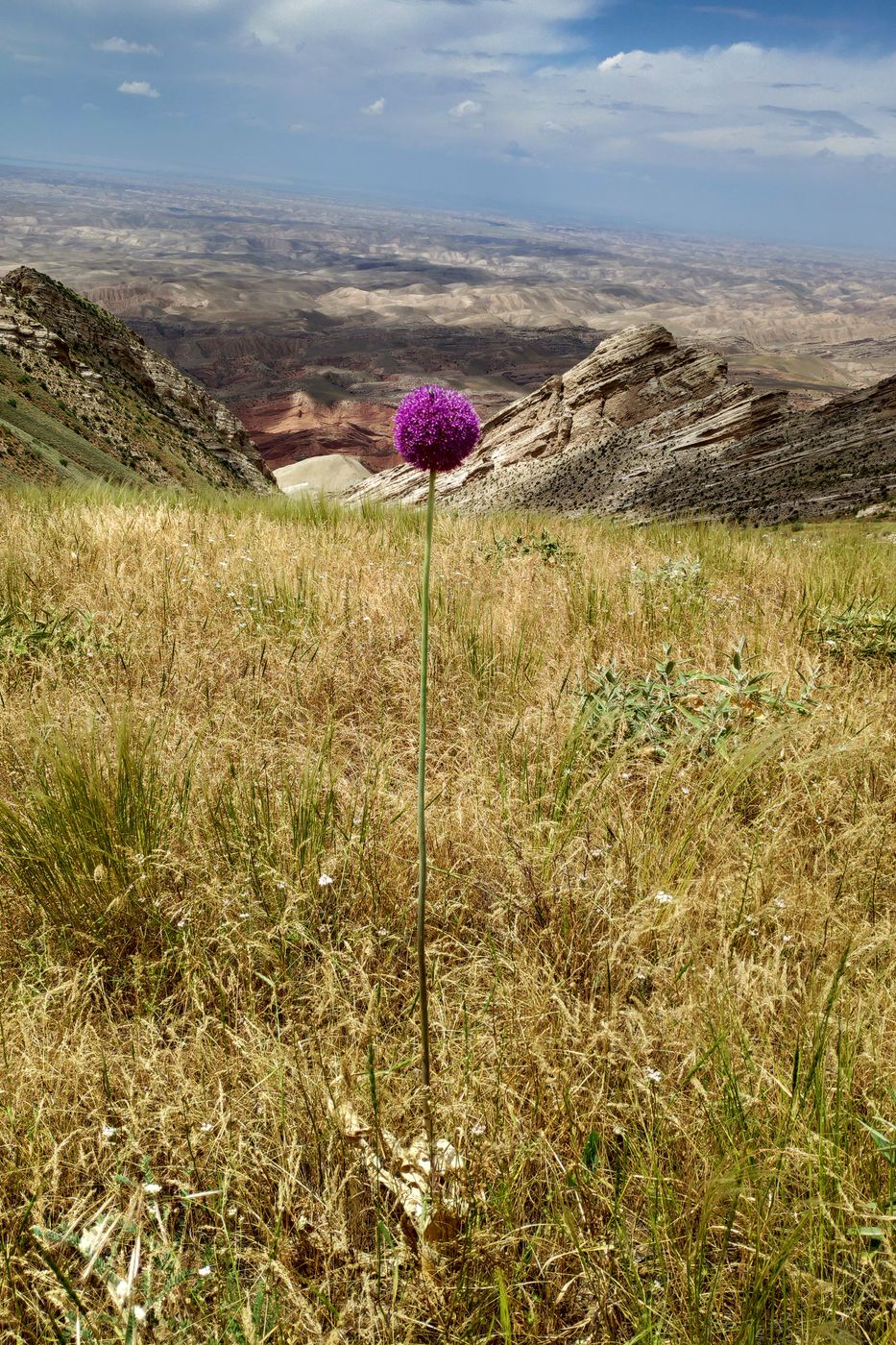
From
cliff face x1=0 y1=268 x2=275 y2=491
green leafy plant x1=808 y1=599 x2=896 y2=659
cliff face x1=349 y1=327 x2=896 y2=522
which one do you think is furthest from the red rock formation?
green leafy plant x1=808 y1=599 x2=896 y2=659

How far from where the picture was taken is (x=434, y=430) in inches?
62.7

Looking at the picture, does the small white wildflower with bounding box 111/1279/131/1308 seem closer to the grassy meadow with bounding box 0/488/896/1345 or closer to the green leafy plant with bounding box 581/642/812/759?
the grassy meadow with bounding box 0/488/896/1345

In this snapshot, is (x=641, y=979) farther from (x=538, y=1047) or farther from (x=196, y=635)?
(x=196, y=635)

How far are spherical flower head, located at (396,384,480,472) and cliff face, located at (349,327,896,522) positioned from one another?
12380 mm

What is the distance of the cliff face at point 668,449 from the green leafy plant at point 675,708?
10831mm

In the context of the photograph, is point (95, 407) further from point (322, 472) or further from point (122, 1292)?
point (322, 472)

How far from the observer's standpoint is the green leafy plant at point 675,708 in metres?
2.74

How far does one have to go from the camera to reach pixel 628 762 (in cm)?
271

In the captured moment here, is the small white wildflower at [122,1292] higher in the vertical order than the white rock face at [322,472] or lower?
higher

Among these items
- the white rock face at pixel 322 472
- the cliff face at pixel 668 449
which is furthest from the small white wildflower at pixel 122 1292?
the white rock face at pixel 322 472

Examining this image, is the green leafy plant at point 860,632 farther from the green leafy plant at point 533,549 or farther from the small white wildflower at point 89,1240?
the small white wildflower at point 89,1240

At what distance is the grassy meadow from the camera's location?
128cm

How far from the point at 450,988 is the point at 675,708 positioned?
4.72 ft

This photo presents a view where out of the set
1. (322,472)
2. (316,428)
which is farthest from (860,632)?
(316,428)
